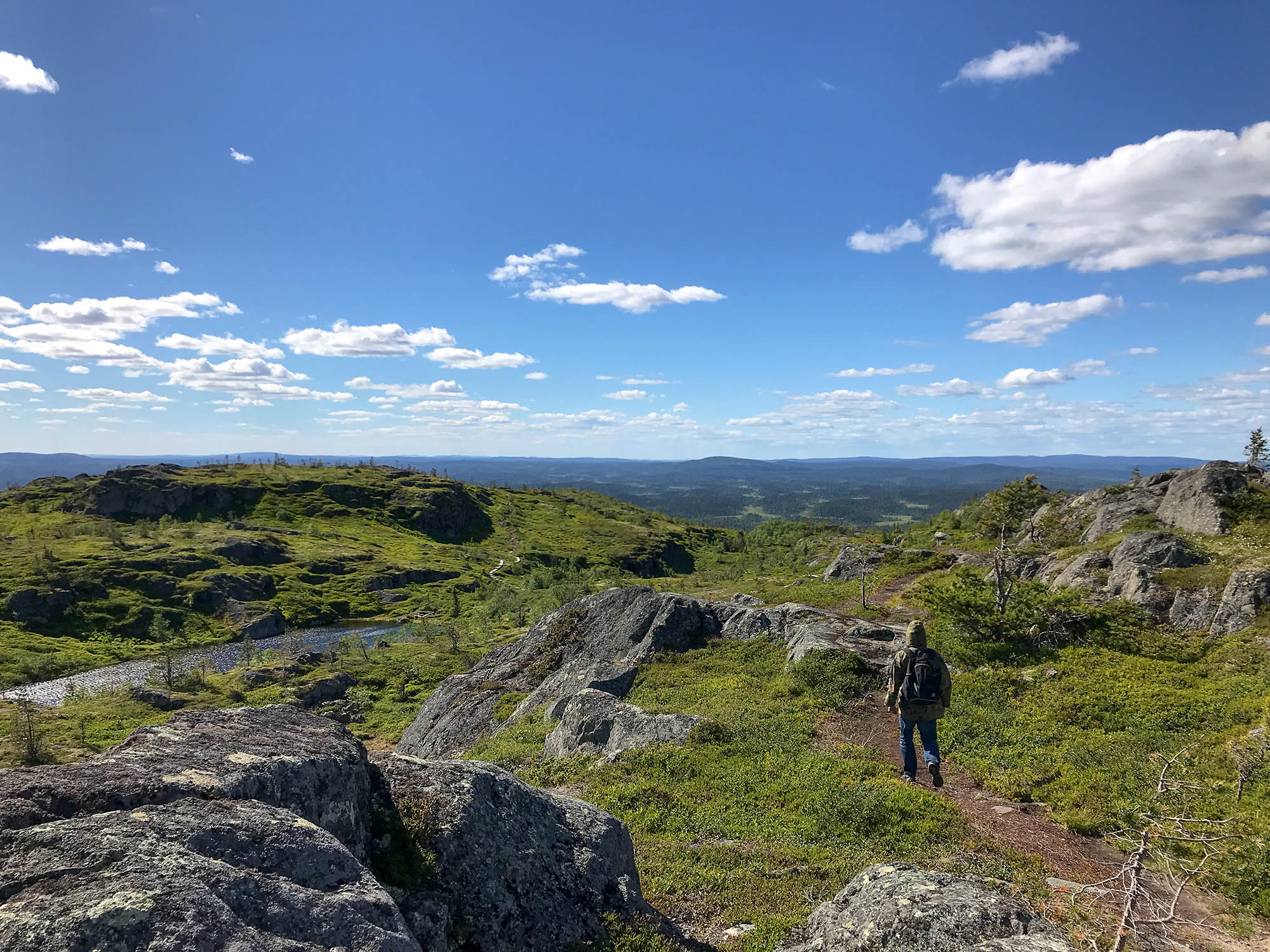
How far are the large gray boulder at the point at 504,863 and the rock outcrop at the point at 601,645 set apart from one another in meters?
18.8

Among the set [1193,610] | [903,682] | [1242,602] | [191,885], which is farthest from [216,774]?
[1193,610]

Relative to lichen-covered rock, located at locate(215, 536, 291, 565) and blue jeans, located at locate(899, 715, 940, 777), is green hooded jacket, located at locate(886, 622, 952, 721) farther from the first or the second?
lichen-covered rock, located at locate(215, 536, 291, 565)

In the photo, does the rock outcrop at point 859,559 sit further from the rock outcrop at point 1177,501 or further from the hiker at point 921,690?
the hiker at point 921,690

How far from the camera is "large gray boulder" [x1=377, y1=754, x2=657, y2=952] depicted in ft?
30.7

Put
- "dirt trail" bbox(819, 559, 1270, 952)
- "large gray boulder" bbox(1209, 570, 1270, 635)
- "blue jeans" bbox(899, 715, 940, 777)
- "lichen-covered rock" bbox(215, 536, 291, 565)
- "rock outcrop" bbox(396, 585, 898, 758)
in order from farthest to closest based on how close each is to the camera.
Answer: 1. "lichen-covered rock" bbox(215, 536, 291, 565)
2. "rock outcrop" bbox(396, 585, 898, 758)
3. "large gray boulder" bbox(1209, 570, 1270, 635)
4. "blue jeans" bbox(899, 715, 940, 777)
5. "dirt trail" bbox(819, 559, 1270, 952)

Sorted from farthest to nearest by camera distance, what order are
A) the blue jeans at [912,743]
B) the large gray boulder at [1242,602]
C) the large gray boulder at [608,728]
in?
1. the large gray boulder at [1242,602]
2. the large gray boulder at [608,728]
3. the blue jeans at [912,743]

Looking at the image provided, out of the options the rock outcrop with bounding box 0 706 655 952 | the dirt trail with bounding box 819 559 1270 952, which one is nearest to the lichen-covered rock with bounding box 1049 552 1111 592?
the dirt trail with bounding box 819 559 1270 952

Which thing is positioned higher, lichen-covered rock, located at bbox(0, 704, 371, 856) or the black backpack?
lichen-covered rock, located at bbox(0, 704, 371, 856)

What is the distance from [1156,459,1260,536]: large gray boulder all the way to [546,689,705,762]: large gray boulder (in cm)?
3801

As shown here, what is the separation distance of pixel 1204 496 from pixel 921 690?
38.9m

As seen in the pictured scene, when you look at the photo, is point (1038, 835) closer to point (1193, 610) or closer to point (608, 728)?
point (608, 728)

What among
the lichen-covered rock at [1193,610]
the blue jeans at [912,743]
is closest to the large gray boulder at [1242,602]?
the lichen-covered rock at [1193,610]

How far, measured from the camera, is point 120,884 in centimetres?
611

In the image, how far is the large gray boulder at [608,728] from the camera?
912 inches
